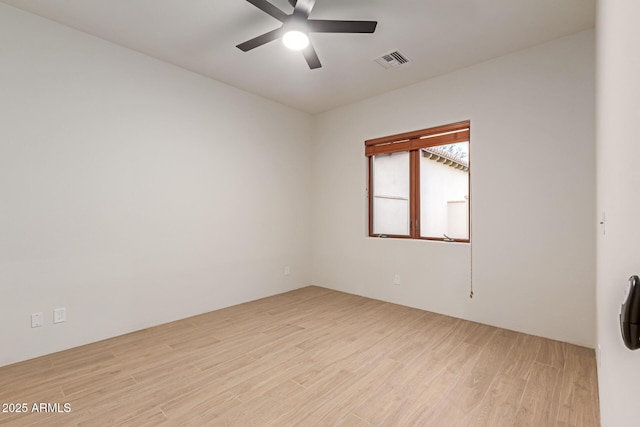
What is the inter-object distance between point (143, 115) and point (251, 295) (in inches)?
106

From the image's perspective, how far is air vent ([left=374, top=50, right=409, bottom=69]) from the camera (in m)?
3.28

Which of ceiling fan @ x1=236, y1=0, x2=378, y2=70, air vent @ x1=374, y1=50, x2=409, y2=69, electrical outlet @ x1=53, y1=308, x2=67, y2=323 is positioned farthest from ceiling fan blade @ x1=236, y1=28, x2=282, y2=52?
electrical outlet @ x1=53, y1=308, x2=67, y2=323

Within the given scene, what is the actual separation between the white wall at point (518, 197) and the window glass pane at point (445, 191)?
227 millimetres

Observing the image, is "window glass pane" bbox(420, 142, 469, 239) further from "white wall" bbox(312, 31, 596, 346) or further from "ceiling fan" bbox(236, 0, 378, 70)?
"ceiling fan" bbox(236, 0, 378, 70)

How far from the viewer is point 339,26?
92.7 inches

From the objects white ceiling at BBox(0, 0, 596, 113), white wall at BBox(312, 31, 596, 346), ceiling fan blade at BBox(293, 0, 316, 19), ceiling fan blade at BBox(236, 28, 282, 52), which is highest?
white ceiling at BBox(0, 0, 596, 113)

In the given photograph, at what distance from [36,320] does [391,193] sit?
422 cm

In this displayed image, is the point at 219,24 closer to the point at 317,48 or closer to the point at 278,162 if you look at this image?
the point at 317,48

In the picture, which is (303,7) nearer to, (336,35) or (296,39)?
(296,39)

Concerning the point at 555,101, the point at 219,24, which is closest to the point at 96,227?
the point at 219,24

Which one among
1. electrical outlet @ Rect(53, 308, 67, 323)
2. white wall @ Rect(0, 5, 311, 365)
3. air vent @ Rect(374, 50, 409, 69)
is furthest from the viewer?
air vent @ Rect(374, 50, 409, 69)

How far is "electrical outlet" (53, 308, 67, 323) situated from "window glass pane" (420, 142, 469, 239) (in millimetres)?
4068

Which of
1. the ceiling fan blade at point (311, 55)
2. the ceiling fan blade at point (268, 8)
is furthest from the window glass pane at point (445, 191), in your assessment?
the ceiling fan blade at point (268, 8)

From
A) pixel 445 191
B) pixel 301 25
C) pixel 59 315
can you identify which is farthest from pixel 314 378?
pixel 445 191
